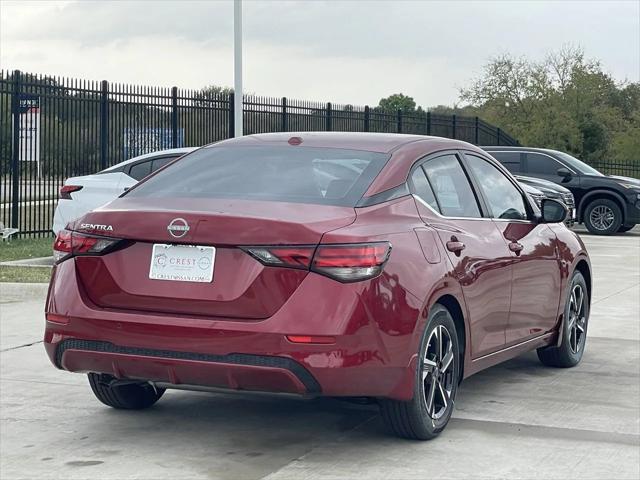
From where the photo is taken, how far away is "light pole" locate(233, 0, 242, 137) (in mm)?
19656

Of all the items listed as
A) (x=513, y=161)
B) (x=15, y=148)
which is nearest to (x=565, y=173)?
(x=513, y=161)

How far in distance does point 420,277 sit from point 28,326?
16.8 ft

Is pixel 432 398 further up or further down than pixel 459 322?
further down

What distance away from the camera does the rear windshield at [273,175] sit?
581cm

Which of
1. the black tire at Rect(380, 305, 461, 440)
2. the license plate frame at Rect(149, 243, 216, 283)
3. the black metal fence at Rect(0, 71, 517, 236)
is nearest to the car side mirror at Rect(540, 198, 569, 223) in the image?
the black tire at Rect(380, 305, 461, 440)

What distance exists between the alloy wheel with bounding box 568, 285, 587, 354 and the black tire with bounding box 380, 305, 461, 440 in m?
2.17

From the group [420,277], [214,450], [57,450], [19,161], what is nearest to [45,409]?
[57,450]

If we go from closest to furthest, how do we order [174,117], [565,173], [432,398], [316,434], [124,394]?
[432,398]
[316,434]
[124,394]
[174,117]
[565,173]

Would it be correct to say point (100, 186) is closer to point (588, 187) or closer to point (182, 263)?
point (182, 263)

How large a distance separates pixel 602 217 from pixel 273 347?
65.6 ft

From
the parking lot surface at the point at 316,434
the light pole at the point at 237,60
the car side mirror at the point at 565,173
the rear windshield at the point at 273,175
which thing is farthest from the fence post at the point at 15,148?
the rear windshield at the point at 273,175

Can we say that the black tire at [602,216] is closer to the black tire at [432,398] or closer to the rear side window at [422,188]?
the rear side window at [422,188]

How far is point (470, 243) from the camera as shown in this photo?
254 inches

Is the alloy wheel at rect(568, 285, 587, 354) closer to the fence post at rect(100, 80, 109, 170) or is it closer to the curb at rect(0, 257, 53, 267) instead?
the curb at rect(0, 257, 53, 267)
